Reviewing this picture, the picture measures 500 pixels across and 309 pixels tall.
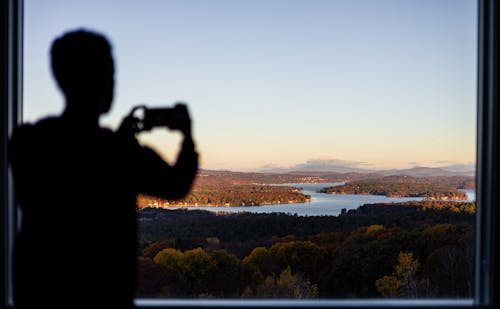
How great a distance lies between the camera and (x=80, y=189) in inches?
38.4

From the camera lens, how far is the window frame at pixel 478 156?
1.39 m

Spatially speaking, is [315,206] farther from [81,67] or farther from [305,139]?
[81,67]

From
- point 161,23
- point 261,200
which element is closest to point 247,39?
point 161,23

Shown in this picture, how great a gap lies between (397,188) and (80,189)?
5.99ft

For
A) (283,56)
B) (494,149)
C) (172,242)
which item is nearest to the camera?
(494,149)

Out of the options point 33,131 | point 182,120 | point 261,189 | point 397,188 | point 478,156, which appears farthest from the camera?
point 397,188

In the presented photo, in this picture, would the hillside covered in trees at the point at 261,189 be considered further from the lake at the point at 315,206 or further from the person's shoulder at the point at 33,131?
the person's shoulder at the point at 33,131

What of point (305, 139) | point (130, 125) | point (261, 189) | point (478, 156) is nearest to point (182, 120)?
point (130, 125)

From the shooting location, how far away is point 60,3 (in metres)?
1.73

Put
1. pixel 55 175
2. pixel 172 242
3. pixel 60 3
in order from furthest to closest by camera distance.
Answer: pixel 172 242
pixel 60 3
pixel 55 175

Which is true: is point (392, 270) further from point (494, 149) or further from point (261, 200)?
point (494, 149)

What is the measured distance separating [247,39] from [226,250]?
95 cm

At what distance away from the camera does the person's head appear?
100cm

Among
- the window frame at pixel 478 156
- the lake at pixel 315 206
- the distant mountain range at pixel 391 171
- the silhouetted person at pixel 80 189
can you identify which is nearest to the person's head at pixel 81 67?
the silhouetted person at pixel 80 189
